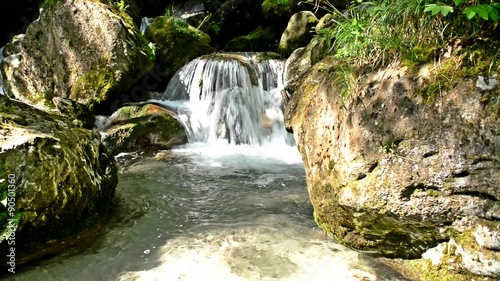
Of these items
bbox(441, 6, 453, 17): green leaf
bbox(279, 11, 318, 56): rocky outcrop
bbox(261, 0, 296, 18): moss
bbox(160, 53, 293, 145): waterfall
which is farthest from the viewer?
bbox(261, 0, 296, 18): moss

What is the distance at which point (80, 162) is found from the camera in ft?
11.7

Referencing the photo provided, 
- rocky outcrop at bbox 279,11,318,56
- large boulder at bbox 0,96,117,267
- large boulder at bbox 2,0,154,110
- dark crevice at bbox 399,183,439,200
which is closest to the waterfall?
rocky outcrop at bbox 279,11,318,56

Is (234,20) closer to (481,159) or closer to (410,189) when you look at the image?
(410,189)

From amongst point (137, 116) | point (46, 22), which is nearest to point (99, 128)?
point (137, 116)

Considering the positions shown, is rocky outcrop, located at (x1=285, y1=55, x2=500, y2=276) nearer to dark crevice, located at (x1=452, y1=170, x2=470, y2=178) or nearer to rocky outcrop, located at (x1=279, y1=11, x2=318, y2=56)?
dark crevice, located at (x1=452, y1=170, x2=470, y2=178)

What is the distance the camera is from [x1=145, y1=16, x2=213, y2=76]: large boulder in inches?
373

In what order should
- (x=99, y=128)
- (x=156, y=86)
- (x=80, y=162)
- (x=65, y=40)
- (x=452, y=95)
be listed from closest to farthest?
(x=452, y=95)
(x=80, y=162)
(x=99, y=128)
(x=65, y=40)
(x=156, y=86)

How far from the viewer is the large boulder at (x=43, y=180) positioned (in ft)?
9.63

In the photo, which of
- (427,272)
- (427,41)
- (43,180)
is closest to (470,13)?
(427,41)

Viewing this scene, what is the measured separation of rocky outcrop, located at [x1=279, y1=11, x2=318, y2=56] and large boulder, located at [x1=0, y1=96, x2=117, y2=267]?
6462 millimetres

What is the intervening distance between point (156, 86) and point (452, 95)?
7.75 metres

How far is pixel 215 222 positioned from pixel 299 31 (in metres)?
6.59

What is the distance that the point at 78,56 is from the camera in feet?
25.6

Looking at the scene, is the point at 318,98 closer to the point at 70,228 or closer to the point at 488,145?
the point at 488,145
